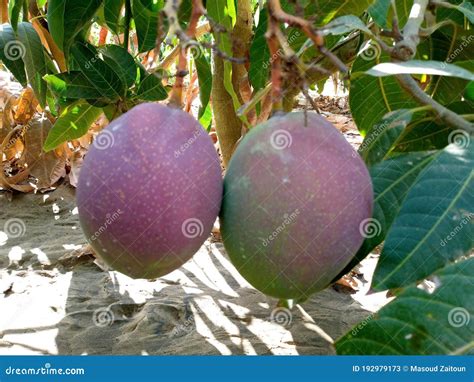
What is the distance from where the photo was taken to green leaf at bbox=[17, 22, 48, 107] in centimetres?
157

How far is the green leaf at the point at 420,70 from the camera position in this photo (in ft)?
2.18

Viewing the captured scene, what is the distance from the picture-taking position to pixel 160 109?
76 centimetres

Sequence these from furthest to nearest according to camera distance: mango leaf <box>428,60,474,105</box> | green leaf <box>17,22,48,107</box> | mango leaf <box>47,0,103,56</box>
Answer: green leaf <box>17,22,48,107</box>
mango leaf <box>428,60,474,105</box>
mango leaf <box>47,0,103,56</box>

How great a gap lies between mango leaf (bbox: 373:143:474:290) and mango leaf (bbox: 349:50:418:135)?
443mm

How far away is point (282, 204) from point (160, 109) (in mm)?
205

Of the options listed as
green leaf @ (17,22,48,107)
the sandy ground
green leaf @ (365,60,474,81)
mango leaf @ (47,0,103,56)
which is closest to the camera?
green leaf @ (365,60,474,81)

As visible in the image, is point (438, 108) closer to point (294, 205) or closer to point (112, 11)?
point (294, 205)

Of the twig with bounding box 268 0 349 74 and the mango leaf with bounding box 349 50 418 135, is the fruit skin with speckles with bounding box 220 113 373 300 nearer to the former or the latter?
the twig with bounding box 268 0 349 74

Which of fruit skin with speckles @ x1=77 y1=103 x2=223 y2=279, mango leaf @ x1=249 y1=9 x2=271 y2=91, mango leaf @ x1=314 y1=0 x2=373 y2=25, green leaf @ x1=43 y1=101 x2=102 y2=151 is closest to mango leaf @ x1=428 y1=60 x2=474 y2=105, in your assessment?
mango leaf @ x1=314 y1=0 x2=373 y2=25

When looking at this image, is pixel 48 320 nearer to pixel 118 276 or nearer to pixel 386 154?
pixel 118 276

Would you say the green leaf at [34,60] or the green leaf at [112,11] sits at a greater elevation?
the green leaf at [112,11]

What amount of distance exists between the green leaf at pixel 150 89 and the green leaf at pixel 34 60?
332mm

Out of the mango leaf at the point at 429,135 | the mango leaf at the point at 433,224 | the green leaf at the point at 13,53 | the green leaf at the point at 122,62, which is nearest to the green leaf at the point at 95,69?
the green leaf at the point at 122,62

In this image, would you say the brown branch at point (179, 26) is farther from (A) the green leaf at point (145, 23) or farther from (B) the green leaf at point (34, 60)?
(B) the green leaf at point (34, 60)
